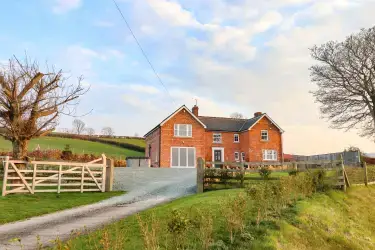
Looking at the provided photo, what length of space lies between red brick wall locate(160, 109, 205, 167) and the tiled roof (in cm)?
447

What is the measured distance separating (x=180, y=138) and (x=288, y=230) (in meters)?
28.5

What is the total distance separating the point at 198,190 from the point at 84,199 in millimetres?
6419

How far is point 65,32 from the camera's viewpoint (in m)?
11.2

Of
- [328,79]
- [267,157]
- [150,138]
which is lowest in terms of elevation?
Result: [267,157]

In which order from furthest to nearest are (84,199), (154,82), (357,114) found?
(357,114) < (154,82) < (84,199)

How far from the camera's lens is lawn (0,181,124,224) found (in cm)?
1150

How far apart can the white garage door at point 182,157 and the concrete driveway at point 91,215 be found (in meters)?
12.4

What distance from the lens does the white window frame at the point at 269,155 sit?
1611 inches

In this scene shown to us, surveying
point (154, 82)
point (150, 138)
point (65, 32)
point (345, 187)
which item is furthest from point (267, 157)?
point (65, 32)

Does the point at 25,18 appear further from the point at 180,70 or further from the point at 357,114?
the point at 357,114

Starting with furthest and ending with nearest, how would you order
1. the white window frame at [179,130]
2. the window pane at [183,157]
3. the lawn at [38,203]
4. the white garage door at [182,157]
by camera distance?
the white window frame at [179,130], the window pane at [183,157], the white garage door at [182,157], the lawn at [38,203]

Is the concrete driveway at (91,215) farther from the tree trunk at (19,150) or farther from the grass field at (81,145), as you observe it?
the grass field at (81,145)

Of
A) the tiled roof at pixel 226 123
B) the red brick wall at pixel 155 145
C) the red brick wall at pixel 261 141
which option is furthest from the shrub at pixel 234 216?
the tiled roof at pixel 226 123

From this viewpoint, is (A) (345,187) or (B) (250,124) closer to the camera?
(A) (345,187)
